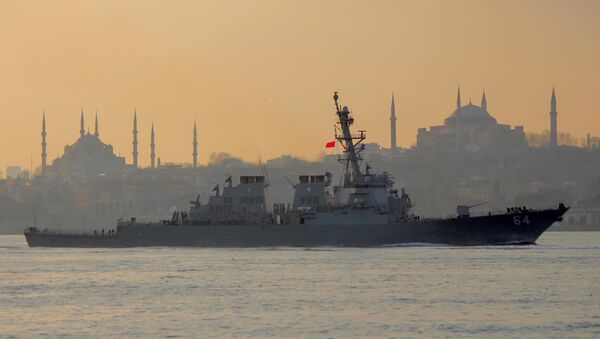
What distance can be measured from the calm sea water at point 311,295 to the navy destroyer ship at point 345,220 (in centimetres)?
437

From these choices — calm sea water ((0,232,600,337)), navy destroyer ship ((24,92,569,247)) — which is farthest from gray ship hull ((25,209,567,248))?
calm sea water ((0,232,600,337))

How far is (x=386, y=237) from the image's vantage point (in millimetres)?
102375

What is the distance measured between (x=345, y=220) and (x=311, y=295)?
37334 millimetres

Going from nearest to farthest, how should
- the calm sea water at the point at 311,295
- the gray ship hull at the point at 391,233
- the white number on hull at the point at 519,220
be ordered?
1. the calm sea water at the point at 311,295
2. the white number on hull at the point at 519,220
3. the gray ship hull at the point at 391,233

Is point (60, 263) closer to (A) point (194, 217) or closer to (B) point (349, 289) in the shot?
(A) point (194, 217)

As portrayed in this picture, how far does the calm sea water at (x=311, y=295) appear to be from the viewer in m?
53.9

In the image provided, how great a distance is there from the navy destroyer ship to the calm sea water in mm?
4374

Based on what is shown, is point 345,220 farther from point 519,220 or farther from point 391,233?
point 519,220

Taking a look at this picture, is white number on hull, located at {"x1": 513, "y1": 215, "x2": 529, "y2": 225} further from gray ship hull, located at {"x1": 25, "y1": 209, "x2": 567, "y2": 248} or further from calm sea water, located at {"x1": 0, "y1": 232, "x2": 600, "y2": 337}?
calm sea water, located at {"x1": 0, "y1": 232, "x2": 600, "y2": 337}

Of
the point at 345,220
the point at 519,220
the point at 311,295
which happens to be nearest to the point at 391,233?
the point at 345,220

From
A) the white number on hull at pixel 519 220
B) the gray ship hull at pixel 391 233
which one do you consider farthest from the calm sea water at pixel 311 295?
the white number on hull at pixel 519 220

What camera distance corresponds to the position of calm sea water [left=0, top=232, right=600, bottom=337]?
53897mm

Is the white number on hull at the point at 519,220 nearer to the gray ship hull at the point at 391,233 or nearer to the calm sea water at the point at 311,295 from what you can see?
the gray ship hull at the point at 391,233

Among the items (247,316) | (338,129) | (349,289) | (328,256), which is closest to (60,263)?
(328,256)
